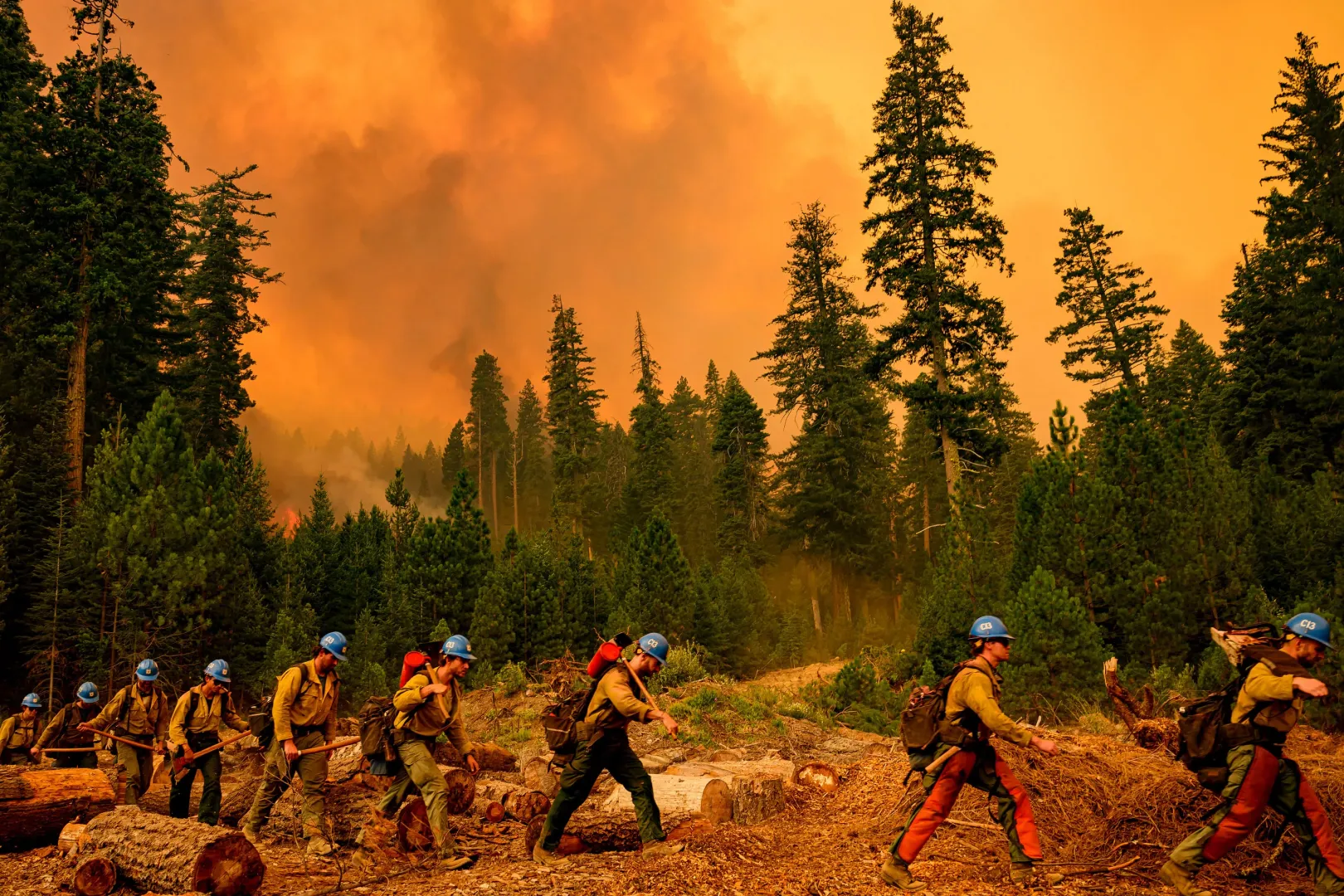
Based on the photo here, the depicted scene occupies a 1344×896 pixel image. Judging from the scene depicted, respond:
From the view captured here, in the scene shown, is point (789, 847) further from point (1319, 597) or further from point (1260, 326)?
point (1260, 326)

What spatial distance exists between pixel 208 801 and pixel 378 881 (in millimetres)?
4043

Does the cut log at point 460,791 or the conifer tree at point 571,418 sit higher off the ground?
the conifer tree at point 571,418

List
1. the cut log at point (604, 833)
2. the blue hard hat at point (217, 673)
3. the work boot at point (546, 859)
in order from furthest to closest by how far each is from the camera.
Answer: the blue hard hat at point (217, 673), the cut log at point (604, 833), the work boot at point (546, 859)

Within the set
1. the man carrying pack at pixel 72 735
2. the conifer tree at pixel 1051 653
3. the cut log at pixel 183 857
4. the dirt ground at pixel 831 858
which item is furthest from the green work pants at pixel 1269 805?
the man carrying pack at pixel 72 735

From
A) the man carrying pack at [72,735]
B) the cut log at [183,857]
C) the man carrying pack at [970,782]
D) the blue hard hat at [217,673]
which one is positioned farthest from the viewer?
the man carrying pack at [72,735]

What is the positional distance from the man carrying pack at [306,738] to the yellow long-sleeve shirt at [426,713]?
86cm

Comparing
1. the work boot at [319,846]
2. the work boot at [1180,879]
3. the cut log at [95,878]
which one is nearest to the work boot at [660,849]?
the work boot at [319,846]

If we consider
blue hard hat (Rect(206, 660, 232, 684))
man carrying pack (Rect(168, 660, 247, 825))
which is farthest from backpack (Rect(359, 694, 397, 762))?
blue hard hat (Rect(206, 660, 232, 684))

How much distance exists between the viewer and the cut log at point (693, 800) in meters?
8.61

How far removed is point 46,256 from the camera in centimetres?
2666

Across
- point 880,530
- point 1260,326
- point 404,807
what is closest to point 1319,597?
point 404,807

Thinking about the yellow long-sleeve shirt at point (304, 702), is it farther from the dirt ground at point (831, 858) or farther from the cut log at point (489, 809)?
the cut log at point (489, 809)

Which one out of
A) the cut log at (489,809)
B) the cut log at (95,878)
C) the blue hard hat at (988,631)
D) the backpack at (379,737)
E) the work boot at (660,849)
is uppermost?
the blue hard hat at (988,631)

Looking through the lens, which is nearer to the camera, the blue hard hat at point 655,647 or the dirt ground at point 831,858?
the dirt ground at point 831,858
